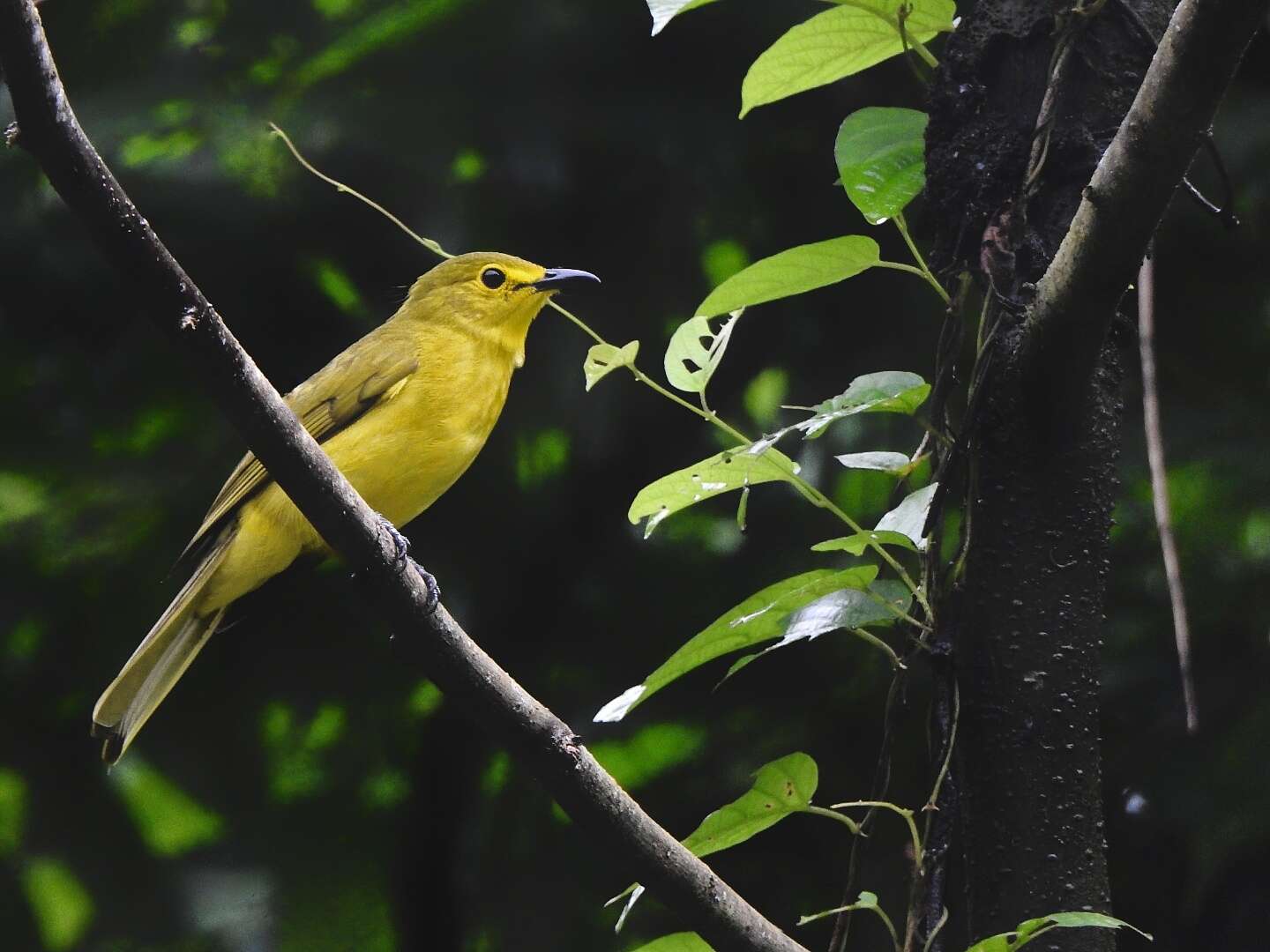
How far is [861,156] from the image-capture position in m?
1.86

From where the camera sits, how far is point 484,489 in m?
3.54

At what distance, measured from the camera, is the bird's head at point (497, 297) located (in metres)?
3.25

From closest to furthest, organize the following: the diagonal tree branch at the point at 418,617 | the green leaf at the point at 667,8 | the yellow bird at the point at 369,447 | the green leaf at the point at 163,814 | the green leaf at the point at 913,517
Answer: the diagonal tree branch at the point at 418,617 < the green leaf at the point at 667,8 < the green leaf at the point at 913,517 < the yellow bird at the point at 369,447 < the green leaf at the point at 163,814

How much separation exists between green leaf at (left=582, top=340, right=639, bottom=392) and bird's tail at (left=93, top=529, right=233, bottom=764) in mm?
1112

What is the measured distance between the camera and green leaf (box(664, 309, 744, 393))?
1872 mm

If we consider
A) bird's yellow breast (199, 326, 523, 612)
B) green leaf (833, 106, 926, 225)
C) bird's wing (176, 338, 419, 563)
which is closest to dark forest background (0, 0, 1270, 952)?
bird's yellow breast (199, 326, 523, 612)

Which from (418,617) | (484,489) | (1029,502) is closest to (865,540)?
(1029,502)

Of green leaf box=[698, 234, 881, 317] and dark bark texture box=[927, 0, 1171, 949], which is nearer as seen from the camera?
dark bark texture box=[927, 0, 1171, 949]

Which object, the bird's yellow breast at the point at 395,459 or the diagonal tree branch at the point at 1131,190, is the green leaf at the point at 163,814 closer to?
Result: the bird's yellow breast at the point at 395,459

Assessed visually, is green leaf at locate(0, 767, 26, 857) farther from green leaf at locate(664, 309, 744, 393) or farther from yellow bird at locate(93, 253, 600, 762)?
green leaf at locate(664, 309, 744, 393)

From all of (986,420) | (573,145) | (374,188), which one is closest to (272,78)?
(374,188)

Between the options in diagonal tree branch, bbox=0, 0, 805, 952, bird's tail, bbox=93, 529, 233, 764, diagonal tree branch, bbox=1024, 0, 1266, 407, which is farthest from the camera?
bird's tail, bbox=93, 529, 233, 764

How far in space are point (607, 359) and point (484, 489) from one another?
154 centimetres

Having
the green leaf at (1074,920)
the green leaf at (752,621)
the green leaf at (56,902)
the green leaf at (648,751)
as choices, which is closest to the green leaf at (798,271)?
the green leaf at (752,621)
